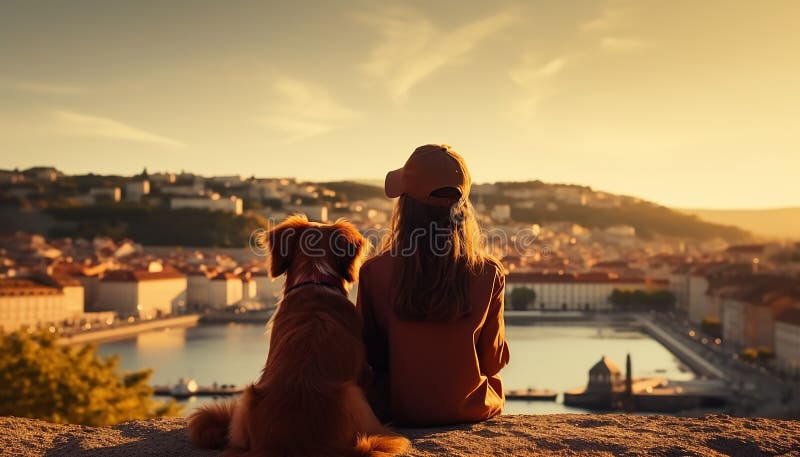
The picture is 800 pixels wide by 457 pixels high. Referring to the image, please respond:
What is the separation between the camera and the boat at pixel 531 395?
840 inches

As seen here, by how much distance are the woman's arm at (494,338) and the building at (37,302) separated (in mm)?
32511

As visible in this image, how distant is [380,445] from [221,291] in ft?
142

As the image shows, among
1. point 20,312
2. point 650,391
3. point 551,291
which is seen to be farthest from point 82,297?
point 650,391

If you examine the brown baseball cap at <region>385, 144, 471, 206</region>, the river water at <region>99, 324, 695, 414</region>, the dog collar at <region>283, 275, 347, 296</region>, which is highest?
the brown baseball cap at <region>385, 144, 471, 206</region>

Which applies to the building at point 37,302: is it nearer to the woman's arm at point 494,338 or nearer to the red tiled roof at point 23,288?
the red tiled roof at point 23,288

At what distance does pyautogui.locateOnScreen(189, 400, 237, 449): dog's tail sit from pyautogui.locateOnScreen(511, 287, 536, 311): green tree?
44011mm

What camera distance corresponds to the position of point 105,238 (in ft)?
197

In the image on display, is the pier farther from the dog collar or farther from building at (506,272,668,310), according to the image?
the dog collar

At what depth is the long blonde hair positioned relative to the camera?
2191mm

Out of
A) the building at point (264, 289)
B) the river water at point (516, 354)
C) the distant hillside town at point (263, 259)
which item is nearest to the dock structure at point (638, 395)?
the river water at point (516, 354)

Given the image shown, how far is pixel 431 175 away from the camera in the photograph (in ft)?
7.20

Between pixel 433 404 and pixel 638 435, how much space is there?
48 cm

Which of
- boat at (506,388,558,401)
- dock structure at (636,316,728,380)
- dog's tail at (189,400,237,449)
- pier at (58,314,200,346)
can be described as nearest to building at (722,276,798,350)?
dock structure at (636,316,728,380)

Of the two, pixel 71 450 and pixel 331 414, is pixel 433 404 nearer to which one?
pixel 331 414
